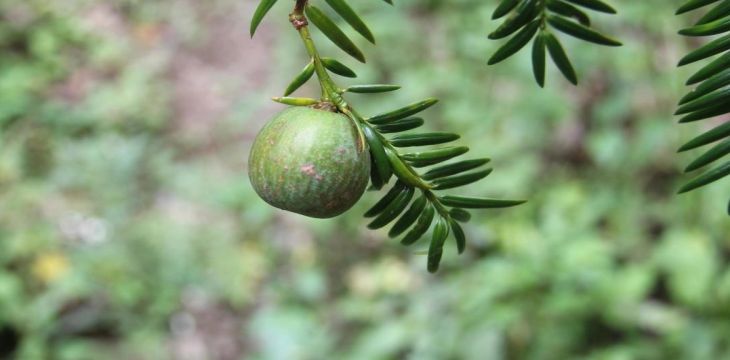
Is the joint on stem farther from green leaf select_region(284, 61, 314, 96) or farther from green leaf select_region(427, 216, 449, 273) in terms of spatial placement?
green leaf select_region(427, 216, 449, 273)

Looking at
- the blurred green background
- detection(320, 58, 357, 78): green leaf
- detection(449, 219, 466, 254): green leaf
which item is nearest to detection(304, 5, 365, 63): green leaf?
detection(320, 58, 357, 78): green leaf

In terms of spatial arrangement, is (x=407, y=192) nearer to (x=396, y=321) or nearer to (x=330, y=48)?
(x=396, y=321)

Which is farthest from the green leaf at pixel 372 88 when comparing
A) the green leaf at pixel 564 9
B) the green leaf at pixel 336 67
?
the green leaf at pixel 564 9

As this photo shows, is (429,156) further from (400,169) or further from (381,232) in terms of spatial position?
(381,232)

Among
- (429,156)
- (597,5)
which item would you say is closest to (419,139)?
(429,156)

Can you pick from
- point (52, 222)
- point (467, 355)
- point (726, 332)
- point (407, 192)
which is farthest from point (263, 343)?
point (407, 192)
